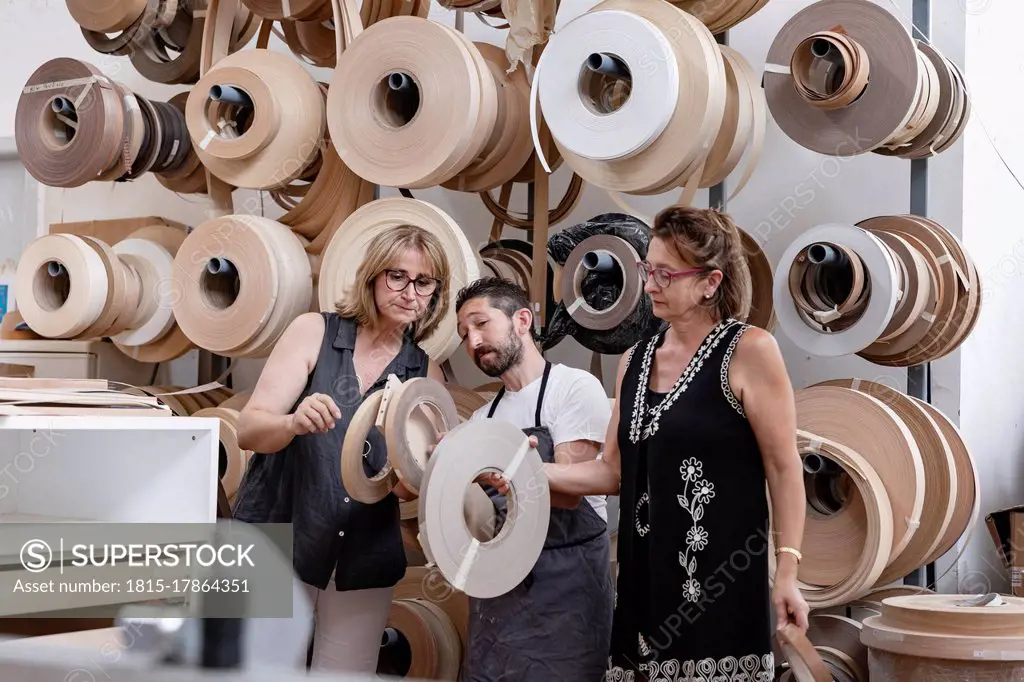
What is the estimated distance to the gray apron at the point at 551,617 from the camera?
221 centimetres

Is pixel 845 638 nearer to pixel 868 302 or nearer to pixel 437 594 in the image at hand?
pixel 868 302

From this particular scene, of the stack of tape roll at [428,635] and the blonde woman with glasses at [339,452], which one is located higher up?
the blonde woman with glasses at [339,452]

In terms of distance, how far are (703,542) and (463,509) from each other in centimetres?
47

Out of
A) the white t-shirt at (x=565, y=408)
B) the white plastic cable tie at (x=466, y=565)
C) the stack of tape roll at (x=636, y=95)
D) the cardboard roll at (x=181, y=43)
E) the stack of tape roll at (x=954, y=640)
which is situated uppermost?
the cardboard roll at (x=181, y=43)

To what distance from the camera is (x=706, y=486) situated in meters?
2.04

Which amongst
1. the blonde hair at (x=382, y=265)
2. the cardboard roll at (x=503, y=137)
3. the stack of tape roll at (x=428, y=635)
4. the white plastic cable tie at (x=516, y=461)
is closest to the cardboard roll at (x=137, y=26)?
the cardboard roll at (x=503, y=137)

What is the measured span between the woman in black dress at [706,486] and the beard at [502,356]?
0.32 meters

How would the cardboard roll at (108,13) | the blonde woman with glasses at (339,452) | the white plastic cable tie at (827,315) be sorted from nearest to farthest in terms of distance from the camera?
the blonde woman with glasses at (339,452) → the white plastic cable tie at (827,315) → the cardboard roll at (108,13)

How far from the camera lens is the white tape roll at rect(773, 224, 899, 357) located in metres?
2.92

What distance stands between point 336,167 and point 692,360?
1841 mm

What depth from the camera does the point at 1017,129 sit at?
3695 millimetres

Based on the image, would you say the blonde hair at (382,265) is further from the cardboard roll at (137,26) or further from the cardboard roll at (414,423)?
the cardboard roll at (137,26)

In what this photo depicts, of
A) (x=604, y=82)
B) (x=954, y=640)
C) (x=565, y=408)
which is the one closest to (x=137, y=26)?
(x=604, y=82)

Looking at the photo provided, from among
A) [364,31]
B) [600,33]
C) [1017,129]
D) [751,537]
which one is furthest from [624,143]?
[1017,129]
